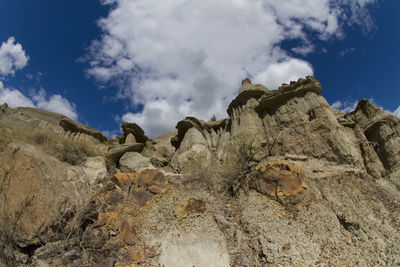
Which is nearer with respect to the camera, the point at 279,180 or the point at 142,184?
the point at 279,180

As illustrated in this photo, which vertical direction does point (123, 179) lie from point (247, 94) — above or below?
below

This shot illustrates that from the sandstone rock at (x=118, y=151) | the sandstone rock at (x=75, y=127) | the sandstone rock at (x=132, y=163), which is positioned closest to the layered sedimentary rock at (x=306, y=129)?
the sandstone rock at (x=132, y=163)

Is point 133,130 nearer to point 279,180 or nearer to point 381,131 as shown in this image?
point 279,180

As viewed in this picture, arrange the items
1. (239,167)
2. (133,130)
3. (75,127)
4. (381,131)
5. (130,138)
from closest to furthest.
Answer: (239,167) < (381,131) < (75,127) < (130,138) < (133,130)

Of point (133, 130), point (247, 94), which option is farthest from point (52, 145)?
point (247, 94)

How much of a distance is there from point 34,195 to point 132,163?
6.01 metres

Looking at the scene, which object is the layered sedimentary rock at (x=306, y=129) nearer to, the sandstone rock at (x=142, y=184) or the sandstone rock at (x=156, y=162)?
the sandstone rock at (x=156, y=162)

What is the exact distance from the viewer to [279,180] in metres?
6.14

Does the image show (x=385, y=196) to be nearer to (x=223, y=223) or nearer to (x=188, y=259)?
(x=223, y=223)

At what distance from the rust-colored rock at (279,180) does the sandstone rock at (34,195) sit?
185 inches

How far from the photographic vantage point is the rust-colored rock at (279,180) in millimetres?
5914

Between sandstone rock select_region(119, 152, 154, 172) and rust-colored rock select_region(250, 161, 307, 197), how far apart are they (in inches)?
237

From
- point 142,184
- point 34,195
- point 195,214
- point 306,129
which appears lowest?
point 34,195

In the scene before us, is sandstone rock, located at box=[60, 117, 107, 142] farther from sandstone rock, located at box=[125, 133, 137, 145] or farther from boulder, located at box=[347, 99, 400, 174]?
boulder, located at box=[347, 99, 400, 174]
